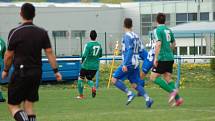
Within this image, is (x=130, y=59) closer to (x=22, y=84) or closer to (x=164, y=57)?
(x=164, y=57)

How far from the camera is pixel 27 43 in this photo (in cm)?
953

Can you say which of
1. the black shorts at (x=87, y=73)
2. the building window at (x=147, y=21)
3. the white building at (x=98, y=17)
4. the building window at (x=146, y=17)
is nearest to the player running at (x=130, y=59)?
the black shorts at (x=87, y=73)

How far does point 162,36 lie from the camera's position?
15.1m

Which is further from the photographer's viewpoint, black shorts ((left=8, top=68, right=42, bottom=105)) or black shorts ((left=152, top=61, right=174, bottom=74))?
black shorts ((left=152, top=61, right=174, bottom=74))

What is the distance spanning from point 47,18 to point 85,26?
188 inches

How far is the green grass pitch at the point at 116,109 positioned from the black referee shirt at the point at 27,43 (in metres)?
3.31

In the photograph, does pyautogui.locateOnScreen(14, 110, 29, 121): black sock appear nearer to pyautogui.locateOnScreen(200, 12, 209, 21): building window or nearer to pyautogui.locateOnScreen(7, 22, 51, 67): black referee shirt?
pyautogui.locateOnScreen(7, 22, 51, 67): black referee shirt

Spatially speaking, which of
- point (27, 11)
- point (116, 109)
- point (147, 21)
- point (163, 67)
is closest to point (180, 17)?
point (147, 21)

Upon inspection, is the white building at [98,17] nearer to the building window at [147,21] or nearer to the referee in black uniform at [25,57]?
the building window at [147,21]

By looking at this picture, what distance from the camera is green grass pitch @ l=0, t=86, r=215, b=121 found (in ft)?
42.2

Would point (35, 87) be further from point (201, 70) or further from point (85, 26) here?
point (85, 26)

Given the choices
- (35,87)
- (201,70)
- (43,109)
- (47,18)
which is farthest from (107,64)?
(47,18)

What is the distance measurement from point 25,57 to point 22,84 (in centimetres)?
39

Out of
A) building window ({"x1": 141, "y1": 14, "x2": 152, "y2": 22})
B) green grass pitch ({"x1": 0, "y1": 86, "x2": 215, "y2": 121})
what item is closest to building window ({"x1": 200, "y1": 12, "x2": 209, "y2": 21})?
building window ({"x1": 141, "y1": 14, "x2": 152, "y2": 22})
